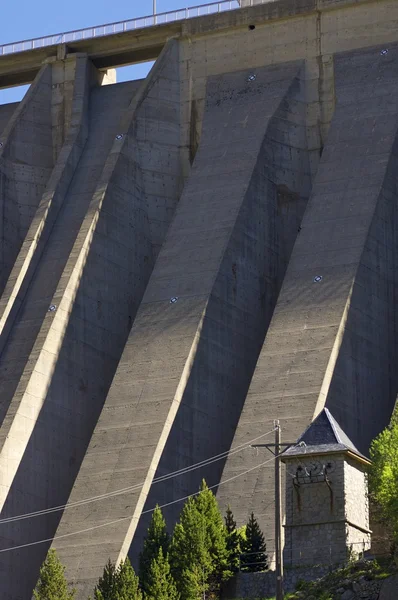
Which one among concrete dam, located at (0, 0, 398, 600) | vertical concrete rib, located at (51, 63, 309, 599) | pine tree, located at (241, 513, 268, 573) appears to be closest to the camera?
pine tree, located at (241, 513, 268, 573)

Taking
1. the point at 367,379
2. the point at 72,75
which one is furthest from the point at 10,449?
the point at 72,75

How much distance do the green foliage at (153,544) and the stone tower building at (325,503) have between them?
392 cm

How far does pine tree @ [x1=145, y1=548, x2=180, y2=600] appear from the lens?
145ft

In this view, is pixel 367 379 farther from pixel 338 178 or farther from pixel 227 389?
pixel 338 178

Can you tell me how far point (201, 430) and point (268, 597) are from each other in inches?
464

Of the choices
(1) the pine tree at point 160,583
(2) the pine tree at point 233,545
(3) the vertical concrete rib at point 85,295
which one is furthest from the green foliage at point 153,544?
(3) the vertical concrete rib at point 85,295

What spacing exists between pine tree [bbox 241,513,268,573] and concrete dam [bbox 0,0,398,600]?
205 centimetres

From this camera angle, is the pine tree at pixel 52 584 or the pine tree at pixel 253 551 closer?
the pine tree at pixel 253 551

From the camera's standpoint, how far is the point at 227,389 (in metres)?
57.2

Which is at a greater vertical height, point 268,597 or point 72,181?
point 72,181

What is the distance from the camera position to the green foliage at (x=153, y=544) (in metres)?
45.5

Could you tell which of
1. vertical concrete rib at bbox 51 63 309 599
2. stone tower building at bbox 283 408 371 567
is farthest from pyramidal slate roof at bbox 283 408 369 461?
vertical concrete rib at bbox 51 63 309 599

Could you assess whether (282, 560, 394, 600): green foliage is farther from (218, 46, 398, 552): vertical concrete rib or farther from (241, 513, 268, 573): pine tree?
(218, 46, 398, 552): vertical concrete rib

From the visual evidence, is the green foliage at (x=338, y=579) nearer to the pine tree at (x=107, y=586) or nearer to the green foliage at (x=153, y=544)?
the green foliage at (x=153, y=544)
